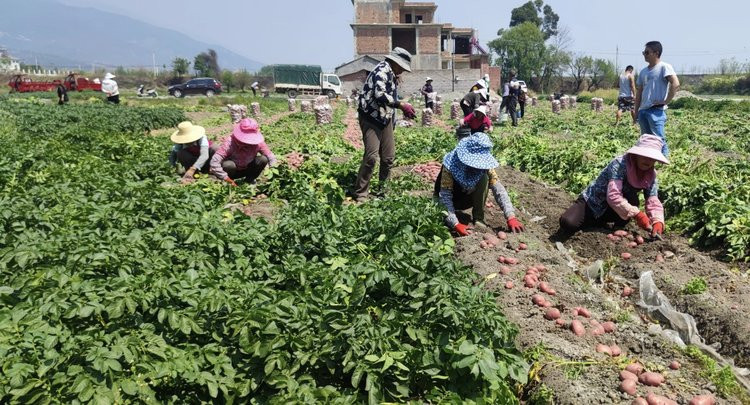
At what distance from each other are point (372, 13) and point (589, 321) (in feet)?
157

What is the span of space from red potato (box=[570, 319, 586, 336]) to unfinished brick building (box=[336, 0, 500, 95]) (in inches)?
1671

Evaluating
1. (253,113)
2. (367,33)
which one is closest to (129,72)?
(367,33)

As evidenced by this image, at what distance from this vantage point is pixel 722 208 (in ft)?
15.7

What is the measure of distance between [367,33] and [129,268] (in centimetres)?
4657

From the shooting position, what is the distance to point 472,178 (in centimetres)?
480

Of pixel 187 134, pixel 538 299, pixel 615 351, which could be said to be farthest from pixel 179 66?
pixel 615 351

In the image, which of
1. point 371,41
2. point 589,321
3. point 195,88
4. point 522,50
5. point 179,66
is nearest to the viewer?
point 589,321

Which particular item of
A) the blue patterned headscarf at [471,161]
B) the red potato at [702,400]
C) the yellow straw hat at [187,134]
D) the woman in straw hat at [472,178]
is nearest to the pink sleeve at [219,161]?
the yellow straw hat at [187,134]

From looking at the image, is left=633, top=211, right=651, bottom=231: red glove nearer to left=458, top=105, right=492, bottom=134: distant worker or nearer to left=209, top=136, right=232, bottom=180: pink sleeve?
left=458, top=105, right=492, bottom=134: distant worker

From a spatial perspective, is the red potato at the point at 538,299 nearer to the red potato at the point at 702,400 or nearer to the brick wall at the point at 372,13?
the red potato at the point at 702,400

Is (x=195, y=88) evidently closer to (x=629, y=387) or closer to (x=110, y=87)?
(x=110, y=87)

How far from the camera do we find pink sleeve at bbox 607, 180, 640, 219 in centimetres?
451

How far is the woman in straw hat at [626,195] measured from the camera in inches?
177

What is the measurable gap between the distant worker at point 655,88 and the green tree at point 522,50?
58.1m
